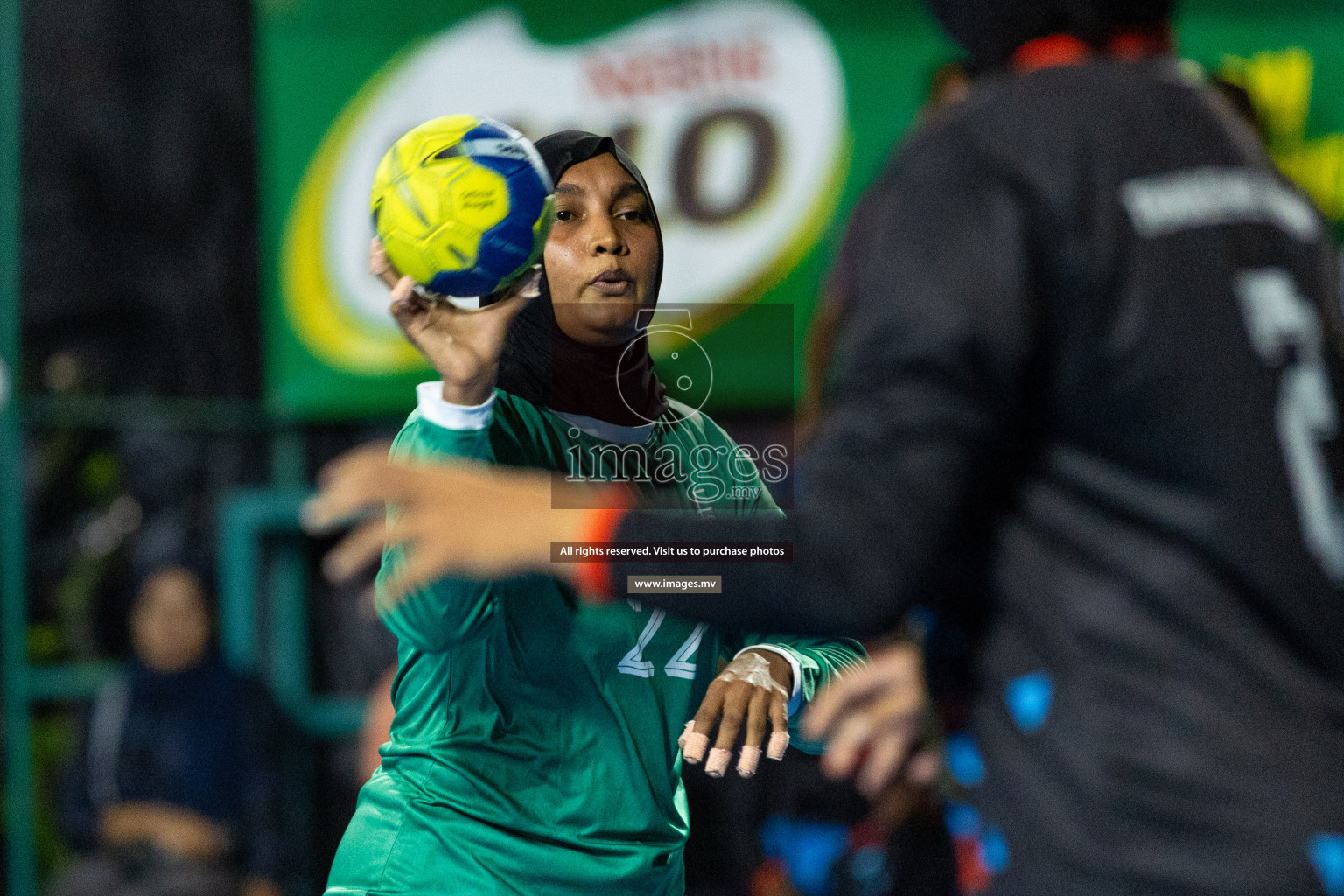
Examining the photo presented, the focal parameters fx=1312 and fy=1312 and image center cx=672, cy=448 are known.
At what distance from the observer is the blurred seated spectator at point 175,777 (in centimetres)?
441

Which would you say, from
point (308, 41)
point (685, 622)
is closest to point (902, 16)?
point (308, 41)

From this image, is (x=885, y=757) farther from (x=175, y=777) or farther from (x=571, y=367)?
(x=175, y=777)

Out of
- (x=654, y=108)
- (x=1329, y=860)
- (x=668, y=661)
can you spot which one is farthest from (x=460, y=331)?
(x=654, y=108)

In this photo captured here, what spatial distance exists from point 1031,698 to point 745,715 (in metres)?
0.45

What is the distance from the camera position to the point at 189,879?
436 centimetres

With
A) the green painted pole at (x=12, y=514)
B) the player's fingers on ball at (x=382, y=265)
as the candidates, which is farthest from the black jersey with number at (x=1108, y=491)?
the green painted pole at (x=12, y=514)

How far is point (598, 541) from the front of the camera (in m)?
1.45

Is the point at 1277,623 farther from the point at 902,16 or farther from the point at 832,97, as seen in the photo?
the point at 902,16

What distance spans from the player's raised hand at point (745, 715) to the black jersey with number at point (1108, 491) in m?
0.37

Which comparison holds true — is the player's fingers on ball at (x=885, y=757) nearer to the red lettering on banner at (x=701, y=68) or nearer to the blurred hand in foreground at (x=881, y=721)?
the blurred hand in foreground at (x=881, y=721)

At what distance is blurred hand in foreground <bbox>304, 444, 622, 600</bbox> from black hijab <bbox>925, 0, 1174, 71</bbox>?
0.72 metres

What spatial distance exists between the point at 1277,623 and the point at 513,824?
3.41 ft

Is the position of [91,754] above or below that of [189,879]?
above

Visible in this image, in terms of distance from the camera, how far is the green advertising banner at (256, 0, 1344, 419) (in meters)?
3.97
